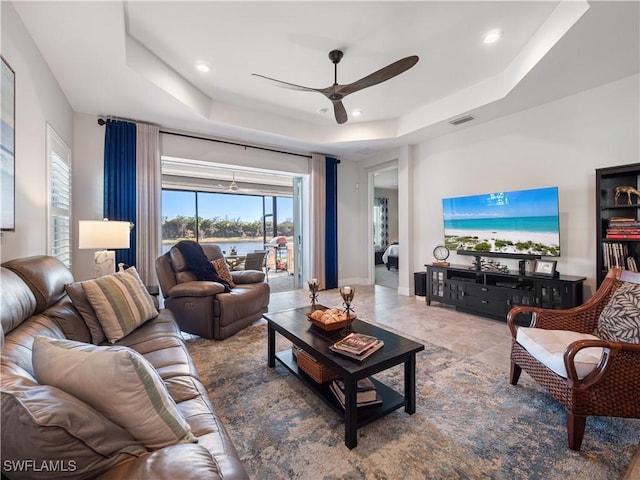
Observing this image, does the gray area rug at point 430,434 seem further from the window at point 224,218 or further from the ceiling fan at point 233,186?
the window at point 224,218

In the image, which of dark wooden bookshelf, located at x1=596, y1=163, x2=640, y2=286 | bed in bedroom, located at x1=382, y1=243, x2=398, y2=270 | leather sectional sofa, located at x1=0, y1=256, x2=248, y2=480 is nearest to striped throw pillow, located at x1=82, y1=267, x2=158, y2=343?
leather sectional sofa, located at x1=0, y1=256, x2=248, y2=480

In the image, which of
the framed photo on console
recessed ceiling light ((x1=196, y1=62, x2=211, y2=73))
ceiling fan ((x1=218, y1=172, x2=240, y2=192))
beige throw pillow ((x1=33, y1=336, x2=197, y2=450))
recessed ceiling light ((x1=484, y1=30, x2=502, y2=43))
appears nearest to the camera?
beige throw pillow ((x1=33, y1=336, x2=197, y2=450))

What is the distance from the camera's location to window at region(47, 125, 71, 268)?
2691mm

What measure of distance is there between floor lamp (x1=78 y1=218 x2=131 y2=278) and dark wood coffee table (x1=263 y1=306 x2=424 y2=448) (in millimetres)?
1707

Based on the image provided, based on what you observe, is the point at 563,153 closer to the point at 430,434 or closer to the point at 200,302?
the point at 430,434

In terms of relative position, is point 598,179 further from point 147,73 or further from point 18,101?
point 18,101

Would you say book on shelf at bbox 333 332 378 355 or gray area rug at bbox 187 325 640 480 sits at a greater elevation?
book on shelf at bbox 333 332 378 355

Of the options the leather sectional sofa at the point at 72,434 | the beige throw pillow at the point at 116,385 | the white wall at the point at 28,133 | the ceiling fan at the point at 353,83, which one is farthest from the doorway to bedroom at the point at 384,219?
the beige throw pillow at the point at 116,385

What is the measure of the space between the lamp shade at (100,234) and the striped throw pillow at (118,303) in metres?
0.64

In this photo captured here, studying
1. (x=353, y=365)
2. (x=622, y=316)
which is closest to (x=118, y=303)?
(x=353, y=365)

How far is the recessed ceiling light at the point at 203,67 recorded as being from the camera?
3073 mm

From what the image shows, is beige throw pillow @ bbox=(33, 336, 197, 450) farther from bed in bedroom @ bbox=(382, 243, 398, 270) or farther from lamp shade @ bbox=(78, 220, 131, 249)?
bed in bedroom @ bbox=(382, 243, 398, 270)

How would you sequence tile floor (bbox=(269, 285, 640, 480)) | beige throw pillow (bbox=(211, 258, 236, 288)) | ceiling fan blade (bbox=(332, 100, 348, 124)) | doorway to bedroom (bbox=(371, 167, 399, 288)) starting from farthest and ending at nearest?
doorway to bedroom (bbox=(371, 167, 399, 288))
beige throw pillow (bbox=(211, 258, 236, 288))
ceiling fan blade (bbox=(332, 100, 348, 124))
tile floor (bbox=(269, 285, 640, 480))

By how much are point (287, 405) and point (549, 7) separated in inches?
141
